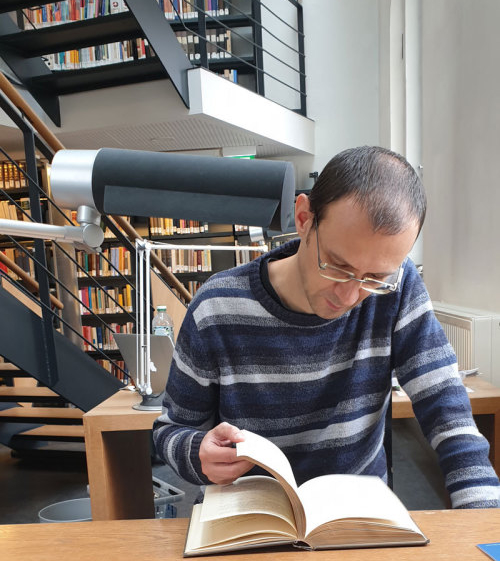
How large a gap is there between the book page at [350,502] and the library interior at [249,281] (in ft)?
0.04

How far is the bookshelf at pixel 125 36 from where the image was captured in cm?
294

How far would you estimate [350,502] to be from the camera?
2.10 feet

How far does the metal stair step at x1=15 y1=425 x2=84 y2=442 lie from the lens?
9.05ft

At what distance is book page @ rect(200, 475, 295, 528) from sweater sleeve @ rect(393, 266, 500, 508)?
270 mm

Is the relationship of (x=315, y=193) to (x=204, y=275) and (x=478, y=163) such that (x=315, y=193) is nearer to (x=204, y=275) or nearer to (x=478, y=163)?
(x=478, y=163)

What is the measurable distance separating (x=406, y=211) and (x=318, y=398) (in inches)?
14.1

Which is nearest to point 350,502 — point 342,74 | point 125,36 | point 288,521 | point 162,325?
point 288,521

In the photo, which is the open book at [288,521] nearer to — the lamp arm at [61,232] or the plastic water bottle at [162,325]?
the lamp arm at [61,232]

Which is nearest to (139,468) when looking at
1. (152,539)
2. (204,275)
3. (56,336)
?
(56,336)

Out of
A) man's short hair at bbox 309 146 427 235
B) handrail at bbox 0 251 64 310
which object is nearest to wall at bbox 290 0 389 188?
handrail at bbox 0 251 64 310

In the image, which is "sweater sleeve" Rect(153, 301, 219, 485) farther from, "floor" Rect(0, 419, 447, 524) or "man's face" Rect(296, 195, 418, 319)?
"floor" Rect(0, 419, 447, 524)

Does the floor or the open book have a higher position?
the open book

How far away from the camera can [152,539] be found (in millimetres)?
642

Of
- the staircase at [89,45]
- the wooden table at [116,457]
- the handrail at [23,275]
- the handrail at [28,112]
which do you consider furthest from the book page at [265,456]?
the handrail at [23,275]
